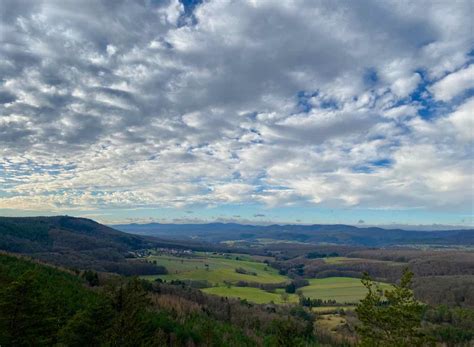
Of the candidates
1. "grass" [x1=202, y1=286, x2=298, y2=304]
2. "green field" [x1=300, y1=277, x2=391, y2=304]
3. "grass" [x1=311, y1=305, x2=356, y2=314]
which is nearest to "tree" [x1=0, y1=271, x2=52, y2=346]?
"grass" [x1=311, y1=305, x2=356, y2=314]

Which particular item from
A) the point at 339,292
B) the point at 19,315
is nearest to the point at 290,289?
the point at 339,292

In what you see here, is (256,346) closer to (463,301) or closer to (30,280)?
(30,280)

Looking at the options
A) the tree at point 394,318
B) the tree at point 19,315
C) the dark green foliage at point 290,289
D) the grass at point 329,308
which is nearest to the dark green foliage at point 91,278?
the tree at point 19,315

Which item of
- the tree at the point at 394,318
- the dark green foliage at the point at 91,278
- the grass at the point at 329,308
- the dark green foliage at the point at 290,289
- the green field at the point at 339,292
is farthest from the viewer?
the dark green foliage at the point at 290,289

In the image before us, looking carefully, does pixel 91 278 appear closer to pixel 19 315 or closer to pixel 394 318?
pixel 19 315

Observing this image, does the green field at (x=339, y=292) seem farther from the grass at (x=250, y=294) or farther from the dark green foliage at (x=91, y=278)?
the dark green foliage at (x=91, y=278)
